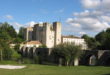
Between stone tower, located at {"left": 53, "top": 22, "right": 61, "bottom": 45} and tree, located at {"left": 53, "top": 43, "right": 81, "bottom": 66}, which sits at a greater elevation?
stone tower, located at {"left": 53, "top": 22, "right": 61, "bottom": 45}

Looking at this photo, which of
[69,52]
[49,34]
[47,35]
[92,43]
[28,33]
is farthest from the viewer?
[28,33]

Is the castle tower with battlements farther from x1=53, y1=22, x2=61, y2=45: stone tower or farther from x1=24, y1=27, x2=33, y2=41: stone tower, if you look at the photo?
x1=24, y1=27, x2=33, y2=41: stone tower

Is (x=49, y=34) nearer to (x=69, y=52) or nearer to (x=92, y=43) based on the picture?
(x=92, y=43)

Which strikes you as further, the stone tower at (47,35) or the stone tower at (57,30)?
the stone tower at (57,30)

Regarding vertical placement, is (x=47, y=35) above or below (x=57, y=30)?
below

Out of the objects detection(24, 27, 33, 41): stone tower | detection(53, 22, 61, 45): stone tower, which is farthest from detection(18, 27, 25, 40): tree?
detection(53, 22, 61, 45): stone tower

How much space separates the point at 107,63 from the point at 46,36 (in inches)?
2566

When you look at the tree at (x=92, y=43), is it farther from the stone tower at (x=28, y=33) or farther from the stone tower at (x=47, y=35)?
the stone tower at (x=28, y=33)

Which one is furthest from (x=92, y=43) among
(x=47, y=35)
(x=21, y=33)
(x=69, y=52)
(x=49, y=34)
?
(x=21, y=33)

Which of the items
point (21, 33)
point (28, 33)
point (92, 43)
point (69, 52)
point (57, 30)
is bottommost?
point (69, 52)

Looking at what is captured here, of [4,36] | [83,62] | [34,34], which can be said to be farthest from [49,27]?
[83,62]

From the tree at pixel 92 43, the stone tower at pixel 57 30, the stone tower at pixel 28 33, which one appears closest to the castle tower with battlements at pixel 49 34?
the stone tower at pixel 57 30

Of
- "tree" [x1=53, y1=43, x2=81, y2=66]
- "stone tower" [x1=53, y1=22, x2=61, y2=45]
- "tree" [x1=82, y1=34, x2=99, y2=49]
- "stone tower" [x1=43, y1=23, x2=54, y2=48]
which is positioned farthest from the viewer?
"stone tower" [x1=53, y1=22, x2=61, y2=45]

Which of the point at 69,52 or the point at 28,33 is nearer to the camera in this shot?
the point at 69,52
